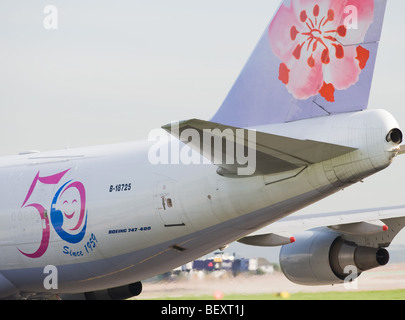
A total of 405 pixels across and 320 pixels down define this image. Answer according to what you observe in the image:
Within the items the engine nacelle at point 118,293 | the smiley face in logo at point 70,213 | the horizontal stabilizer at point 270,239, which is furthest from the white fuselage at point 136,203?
the horizontal stabilizer at point 270,239

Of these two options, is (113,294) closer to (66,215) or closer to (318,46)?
A: (66,215)

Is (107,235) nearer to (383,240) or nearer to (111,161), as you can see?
(111,161)

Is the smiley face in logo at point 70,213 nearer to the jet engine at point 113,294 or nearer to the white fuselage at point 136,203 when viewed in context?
the white fuselage at point 136,203

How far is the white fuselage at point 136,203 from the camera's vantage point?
11.2 meters

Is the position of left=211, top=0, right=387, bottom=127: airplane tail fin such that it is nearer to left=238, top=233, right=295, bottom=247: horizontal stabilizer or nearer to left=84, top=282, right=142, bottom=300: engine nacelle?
left=238, top=233, right=295, bottom=247: horizontal stabilizer

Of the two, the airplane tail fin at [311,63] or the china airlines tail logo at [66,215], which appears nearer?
the airplane tail fin at [311,63]

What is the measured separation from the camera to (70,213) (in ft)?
47.6

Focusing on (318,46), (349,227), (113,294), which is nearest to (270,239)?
(349,227)

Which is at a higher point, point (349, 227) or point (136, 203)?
point (136, 203)

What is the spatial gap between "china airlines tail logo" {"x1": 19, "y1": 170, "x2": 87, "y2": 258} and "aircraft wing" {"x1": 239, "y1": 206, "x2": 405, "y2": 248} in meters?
4.95

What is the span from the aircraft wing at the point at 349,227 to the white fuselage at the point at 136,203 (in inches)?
165

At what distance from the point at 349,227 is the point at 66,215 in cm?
684
